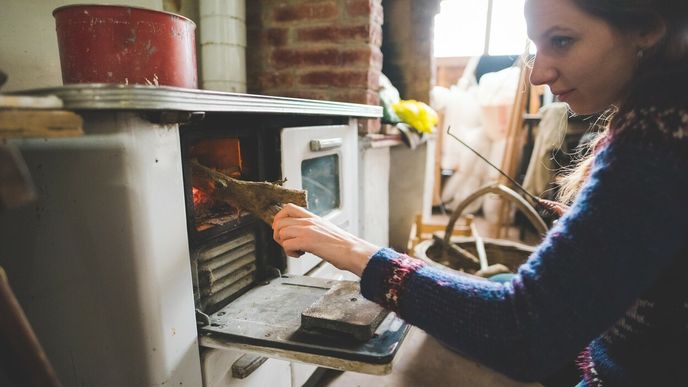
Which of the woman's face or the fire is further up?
the woman's face

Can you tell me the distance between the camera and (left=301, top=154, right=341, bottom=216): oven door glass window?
134cm

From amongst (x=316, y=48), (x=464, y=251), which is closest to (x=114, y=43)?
(x=316, y=48)

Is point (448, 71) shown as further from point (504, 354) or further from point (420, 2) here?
point (504, 354)

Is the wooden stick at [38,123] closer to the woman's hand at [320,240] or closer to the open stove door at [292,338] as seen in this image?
the woman's hand at [320,240]

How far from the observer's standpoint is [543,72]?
0.70 metres

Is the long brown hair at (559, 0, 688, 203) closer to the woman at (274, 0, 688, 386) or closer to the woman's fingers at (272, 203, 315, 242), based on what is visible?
the woman at (274, 0, 688, 386)

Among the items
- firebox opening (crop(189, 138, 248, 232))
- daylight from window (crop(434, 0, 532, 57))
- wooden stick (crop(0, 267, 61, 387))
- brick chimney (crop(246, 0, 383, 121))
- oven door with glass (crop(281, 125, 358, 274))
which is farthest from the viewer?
daylight from window (crop(434, 0, 532, 57))

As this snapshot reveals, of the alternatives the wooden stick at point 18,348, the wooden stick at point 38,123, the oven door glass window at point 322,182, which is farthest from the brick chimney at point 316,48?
the wooden stick at point 18,348

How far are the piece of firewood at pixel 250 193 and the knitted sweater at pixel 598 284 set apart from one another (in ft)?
1.06

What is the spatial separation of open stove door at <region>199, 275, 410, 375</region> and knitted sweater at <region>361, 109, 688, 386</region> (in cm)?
15

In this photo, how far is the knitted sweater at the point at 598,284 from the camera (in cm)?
50

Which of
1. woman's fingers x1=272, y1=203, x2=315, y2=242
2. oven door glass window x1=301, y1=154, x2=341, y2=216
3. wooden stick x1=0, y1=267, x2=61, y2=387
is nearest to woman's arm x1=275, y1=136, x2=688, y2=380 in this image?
woman's fingers x1=272, y1=203, x2=315, y2=242

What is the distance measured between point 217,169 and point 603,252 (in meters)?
0.95

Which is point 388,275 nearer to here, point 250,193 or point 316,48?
point 250,193
